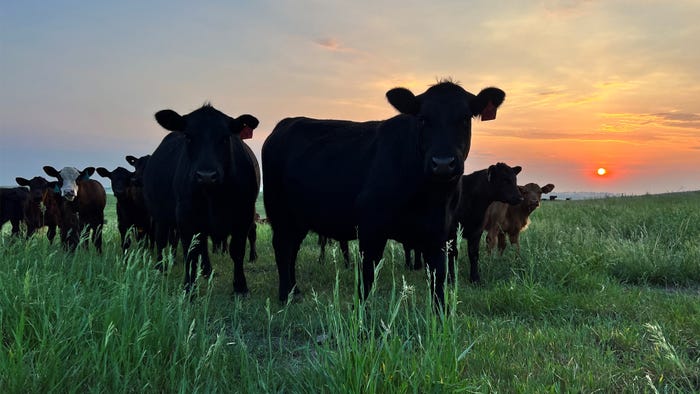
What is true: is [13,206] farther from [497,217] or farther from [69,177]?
[497,217]

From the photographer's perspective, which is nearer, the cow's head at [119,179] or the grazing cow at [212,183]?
the grazing cow at [212,183]

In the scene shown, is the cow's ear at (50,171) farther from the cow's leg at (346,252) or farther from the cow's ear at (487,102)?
the cow's ear at (487,102)

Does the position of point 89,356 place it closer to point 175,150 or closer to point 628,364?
point 628,364

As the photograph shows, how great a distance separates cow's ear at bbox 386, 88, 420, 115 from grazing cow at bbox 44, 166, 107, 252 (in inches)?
318

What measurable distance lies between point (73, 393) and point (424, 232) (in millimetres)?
3376

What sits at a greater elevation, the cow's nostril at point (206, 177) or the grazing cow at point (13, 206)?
the cow's nostril at point (206, 177)

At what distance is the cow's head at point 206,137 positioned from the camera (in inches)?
235

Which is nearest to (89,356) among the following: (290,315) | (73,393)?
(73,393)

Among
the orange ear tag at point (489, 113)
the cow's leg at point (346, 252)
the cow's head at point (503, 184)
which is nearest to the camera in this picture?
the orange ear tag at point (489, 113)

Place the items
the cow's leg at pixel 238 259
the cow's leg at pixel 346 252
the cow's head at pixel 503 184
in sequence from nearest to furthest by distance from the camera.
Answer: the cow's leg at pixel 238 259 → the cow's head at pixel 503 184 → the cow's leg at pixel 346 252

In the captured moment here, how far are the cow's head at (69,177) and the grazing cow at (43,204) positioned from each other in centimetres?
24

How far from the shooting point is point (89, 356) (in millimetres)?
2951

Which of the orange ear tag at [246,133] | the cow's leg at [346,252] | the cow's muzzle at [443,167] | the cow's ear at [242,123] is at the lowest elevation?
the cow's leg at [346,252]

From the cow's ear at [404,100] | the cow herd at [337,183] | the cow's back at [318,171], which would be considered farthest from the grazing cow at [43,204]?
Result: the cow's ear at [404,100]
